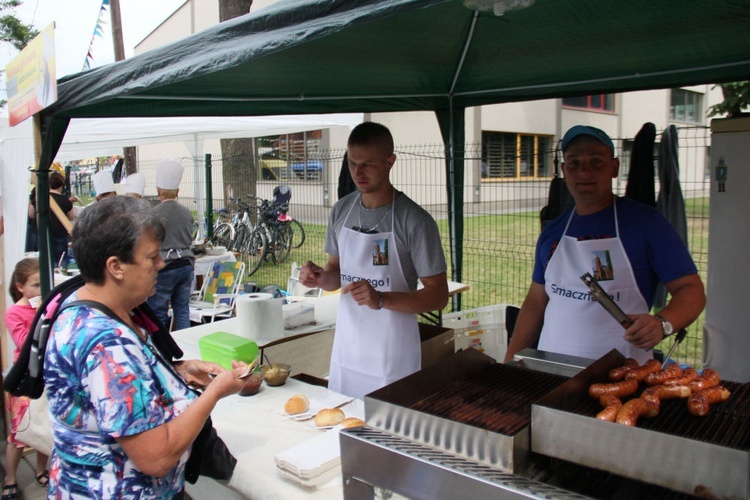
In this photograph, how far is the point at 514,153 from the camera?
53.3ft

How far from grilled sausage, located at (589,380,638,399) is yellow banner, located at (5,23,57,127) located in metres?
2.41

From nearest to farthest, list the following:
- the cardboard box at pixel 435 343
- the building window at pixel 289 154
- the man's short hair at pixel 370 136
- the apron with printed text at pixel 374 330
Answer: the man's short hair at pixel 370 136
the apron with printed text at pixel 374 330
the cardboard box at pixel 435 343
the building window at pixel 289 154

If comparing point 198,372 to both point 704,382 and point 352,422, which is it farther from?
point 704,382

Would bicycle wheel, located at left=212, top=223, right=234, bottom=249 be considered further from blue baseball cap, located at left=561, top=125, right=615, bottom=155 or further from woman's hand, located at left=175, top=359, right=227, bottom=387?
blue baseball cap, located at left=561, top=125, right=615, bottom=155

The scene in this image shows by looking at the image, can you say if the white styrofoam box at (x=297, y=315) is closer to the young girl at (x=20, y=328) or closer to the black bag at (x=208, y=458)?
the young girl at (x=20, y=328)

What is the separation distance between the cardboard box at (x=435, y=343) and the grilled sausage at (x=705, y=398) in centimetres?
166

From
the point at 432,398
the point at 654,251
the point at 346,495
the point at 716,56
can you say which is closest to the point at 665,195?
the point at 716,56

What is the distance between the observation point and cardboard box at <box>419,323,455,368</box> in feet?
9.41

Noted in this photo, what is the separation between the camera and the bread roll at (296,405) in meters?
2.06

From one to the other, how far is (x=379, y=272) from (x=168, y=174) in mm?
3874

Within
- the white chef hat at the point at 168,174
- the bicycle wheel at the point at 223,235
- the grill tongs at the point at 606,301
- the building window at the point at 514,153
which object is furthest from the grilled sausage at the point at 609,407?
the building window at the point at 514,153

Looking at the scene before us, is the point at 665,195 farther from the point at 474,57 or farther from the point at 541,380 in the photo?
the point at 541,380

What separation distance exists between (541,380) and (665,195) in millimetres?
2618

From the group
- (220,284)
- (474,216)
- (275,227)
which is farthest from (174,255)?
(474,216)
